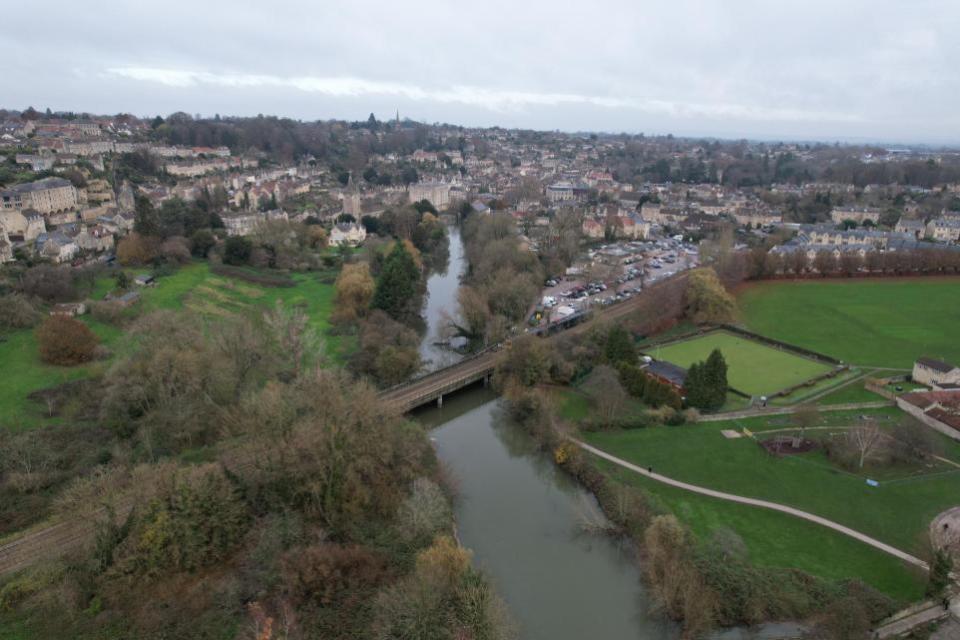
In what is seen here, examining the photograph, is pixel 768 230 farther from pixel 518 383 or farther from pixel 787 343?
pixel 518 383


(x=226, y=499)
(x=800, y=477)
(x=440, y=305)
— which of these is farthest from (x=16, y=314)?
(x=800, y=477)

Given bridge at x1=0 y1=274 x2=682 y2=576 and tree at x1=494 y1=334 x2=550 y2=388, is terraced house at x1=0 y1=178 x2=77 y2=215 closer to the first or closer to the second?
bridge at x1=0 y1=274 x2=682 y2=576

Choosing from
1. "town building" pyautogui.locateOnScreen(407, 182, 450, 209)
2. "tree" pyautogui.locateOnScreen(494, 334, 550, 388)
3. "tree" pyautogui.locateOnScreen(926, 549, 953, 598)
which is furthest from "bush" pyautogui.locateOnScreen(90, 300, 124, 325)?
"town building" pyautogui.locateOnScreen(407, 182, 450, 209)

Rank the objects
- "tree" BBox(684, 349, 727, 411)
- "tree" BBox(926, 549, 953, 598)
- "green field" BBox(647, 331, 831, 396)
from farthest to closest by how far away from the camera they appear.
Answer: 1. "green field" BBox(647, 331, 831, 396)
2. "tree" BBox(684, 349, 727, 411)
3. "tree" BBox(926, 549, 953, 598)

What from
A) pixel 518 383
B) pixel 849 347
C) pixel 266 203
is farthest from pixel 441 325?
pixel 266 203

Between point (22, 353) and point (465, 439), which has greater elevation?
point (22, 353)

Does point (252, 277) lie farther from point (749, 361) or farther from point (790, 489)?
point (790, 489)
